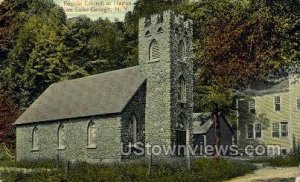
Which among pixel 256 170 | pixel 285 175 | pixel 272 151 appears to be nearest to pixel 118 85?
pixel 256 170

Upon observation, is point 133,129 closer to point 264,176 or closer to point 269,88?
point 264,176

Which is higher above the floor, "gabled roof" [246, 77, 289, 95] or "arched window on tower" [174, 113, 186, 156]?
"gabled roof" [246, 77, 289, 95]

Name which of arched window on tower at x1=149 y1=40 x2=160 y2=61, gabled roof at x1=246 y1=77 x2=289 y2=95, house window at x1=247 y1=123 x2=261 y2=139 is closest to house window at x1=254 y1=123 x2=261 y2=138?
house window at x1=247 y1=123 x2=261 y2=139

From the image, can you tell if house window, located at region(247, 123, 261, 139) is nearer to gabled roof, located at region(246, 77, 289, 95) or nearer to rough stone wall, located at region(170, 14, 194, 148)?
gabled roof, located at region(246, 77, 289, 95)

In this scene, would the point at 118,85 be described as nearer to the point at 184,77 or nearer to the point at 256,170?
the point at 184,77

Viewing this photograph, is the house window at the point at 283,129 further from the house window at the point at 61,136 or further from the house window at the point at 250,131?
the house window at the point at 61,136

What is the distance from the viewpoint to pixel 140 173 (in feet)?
90.6

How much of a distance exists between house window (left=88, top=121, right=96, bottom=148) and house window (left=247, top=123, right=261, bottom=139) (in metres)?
23.3

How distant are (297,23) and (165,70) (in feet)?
78.1

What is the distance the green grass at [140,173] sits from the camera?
26.7 metres

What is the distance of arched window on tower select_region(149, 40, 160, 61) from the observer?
4140 centimetres

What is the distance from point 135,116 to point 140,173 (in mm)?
13406

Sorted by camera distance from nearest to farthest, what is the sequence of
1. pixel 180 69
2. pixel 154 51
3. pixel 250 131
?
1. pixel 180 69
2. pixel 154 51
3. pixel 250 131

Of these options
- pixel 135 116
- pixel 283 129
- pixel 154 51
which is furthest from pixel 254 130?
pixel 135 116
